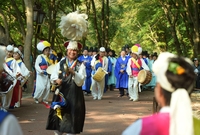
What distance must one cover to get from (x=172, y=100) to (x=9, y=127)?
3.72 feet

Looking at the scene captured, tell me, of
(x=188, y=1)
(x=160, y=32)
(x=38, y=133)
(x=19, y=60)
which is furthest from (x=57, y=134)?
(x=160, y=32)

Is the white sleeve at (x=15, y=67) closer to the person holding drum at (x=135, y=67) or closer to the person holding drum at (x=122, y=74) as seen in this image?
the person holding drum at (x=135, y=67)

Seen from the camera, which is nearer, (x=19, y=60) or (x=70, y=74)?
(x=70, y=74)

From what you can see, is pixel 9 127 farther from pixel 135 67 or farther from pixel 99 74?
pixel 99 74

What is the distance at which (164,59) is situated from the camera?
282 centimetres

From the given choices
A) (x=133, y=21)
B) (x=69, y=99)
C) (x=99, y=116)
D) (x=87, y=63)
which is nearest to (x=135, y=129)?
(x=69, y=99)

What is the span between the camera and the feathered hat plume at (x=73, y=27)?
22.0ft

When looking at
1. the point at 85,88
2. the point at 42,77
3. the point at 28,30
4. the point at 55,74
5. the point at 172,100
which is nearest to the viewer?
the point at 172,100

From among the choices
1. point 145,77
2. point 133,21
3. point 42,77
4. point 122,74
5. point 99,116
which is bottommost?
point 99,116

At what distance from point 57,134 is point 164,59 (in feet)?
12.8

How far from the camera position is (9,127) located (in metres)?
2.85

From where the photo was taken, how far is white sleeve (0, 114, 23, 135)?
283 cm

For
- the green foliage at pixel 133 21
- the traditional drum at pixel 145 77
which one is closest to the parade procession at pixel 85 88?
the traditional drum at pixel 145 77

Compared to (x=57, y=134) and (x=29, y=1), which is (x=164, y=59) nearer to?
(x=57, y=134)
